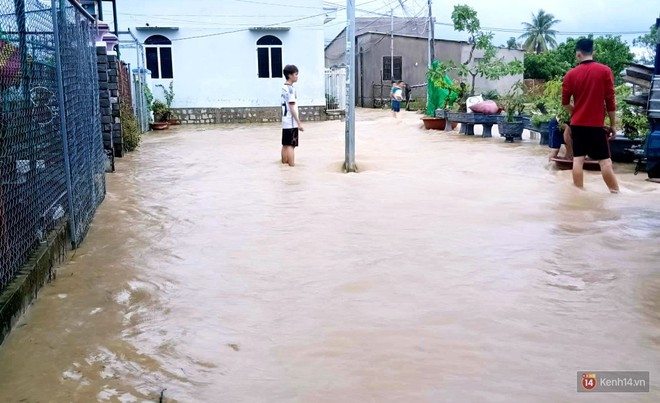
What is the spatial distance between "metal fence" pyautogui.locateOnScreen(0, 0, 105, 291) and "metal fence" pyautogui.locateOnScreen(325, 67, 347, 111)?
743 inches

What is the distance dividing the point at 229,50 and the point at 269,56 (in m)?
1.48

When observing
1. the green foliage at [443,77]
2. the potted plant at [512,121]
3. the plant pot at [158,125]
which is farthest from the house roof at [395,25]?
the potted plant at [512,121]

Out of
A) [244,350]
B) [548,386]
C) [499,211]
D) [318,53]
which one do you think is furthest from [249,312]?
[318,53]

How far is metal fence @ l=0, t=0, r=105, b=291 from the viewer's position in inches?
152

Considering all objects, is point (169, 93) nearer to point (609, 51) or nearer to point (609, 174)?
point (609, 174)

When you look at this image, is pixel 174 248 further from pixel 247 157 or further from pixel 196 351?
pixel 247 157

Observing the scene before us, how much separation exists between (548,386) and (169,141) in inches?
583

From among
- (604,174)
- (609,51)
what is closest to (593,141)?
(604,174)

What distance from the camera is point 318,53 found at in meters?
24.0

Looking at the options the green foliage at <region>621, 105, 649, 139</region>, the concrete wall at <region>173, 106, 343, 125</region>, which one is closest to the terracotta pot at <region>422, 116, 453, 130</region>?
the concrete wall at <region>173, 106, 343, 125</region>

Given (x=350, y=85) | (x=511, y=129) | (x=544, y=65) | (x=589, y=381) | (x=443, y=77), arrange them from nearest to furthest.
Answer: (x=589, y=381) < (x=350, y=85) < (x=511, y=129) < (x=443, y=77) < (x=544, y=65)

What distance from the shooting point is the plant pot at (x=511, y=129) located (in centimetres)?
1395

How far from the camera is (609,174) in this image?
752 cm

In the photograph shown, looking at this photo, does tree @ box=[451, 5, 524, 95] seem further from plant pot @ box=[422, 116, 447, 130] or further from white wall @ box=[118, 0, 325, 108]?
white wall @ box=[118, 0, 325, 108]
